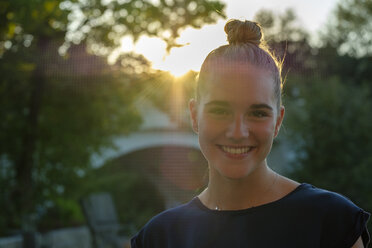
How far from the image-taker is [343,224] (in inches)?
60.1

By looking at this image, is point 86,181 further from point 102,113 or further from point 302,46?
point 302,46

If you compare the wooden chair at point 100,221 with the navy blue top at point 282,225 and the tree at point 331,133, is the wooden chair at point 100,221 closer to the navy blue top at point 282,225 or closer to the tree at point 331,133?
the navy blue top at point 282,225

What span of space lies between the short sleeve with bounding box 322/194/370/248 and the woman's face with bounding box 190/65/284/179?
0.24 meters

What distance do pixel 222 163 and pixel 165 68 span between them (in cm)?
87

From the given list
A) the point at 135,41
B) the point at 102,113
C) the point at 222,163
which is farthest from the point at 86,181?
the point at 222,163

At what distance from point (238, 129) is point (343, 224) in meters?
0.37

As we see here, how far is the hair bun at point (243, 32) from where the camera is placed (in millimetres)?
1706

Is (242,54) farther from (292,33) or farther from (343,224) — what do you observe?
(292,33)

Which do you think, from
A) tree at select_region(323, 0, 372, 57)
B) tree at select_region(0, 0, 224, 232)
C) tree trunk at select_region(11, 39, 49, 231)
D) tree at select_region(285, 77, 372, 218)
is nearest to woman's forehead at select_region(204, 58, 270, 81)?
tree at select_region(0, 0, 224, 232)

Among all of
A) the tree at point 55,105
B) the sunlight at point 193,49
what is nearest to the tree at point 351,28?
the tree at point 55,105

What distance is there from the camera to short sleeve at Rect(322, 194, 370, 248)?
1.51m

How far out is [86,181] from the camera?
12.0 meters

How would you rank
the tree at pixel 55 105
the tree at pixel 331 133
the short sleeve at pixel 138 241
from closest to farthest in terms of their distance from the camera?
1. the short sleeve at pixel 138 241
2. the tree at pixel 55 105
3. the tree at pixel 331 133

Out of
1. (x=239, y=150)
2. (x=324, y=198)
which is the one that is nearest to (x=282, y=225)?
(x=324, y=198)
